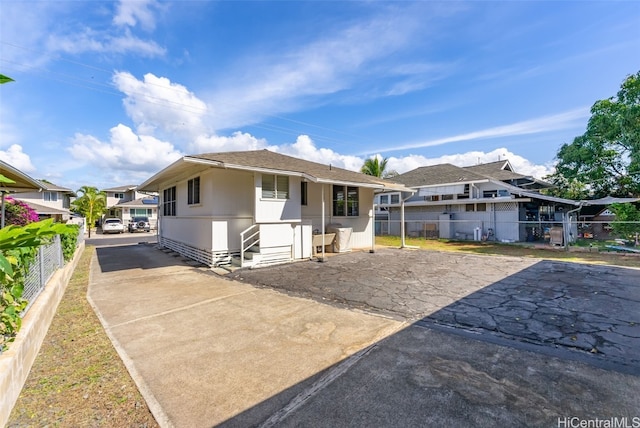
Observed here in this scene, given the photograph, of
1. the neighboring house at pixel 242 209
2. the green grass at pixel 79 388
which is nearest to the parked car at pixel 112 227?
the neighboring house at pixel 242 209

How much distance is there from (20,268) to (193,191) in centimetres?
789

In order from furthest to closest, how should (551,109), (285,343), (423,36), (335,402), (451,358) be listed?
1. (551,109)
2. (423,36)
3. (285,343)
4. (451,358)
5. (335,402)

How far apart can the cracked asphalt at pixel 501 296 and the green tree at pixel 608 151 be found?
13410 mm

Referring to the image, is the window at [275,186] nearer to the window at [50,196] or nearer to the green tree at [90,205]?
the green tree at [90,205]

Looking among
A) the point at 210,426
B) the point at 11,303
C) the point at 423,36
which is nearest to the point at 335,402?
the point at 210,426

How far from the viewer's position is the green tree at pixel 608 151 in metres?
16.7

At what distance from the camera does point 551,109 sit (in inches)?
630

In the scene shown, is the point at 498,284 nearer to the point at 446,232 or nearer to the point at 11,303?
the point at 11,303

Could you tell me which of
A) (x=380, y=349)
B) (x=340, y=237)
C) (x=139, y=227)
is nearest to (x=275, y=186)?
(x=340, y=237)

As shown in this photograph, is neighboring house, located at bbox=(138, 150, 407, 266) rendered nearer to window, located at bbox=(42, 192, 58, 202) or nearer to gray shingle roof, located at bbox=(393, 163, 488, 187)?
gray shingle roof, located at bbox=(393, 163, 488, 187)

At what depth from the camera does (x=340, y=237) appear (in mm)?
12383

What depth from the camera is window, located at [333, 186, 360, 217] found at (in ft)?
43.8

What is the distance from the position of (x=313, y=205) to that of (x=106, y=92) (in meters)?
12.1

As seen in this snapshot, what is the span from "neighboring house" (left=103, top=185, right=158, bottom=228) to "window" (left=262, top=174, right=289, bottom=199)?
28773 millimetres
